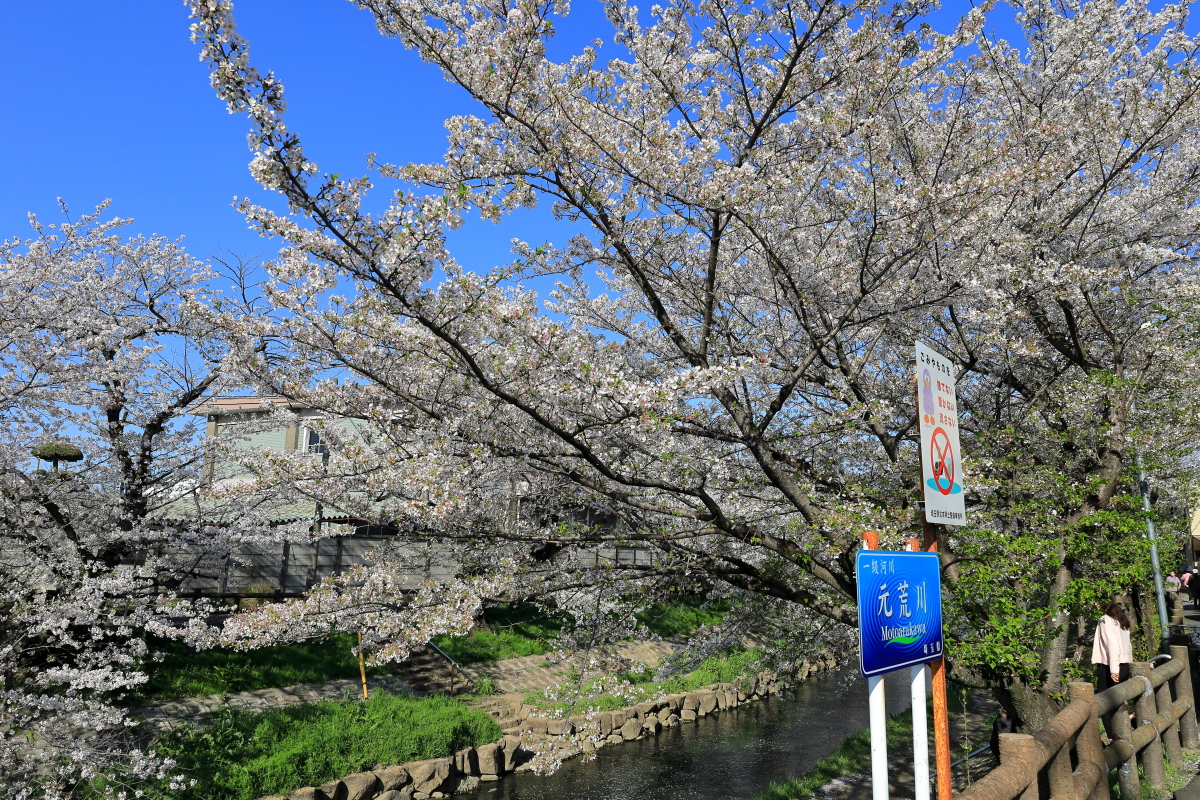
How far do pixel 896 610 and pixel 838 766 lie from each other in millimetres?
10273

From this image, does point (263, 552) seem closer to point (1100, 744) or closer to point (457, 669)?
point (457, 669)

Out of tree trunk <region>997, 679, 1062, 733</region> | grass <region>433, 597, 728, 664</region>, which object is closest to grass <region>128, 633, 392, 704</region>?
grass <region>433, 597, 728, 664</region>

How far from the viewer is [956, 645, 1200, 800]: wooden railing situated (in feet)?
11.8

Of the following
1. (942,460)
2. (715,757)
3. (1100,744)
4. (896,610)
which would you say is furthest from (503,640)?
(896,610)

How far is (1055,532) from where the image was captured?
6.21m

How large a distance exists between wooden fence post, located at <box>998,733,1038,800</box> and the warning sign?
1294 millimetres

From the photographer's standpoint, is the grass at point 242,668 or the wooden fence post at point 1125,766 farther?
the grass at point 242,668

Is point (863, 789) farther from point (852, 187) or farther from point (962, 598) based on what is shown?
point (852, 187)

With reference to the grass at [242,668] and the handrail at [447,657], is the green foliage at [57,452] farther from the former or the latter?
the handrail at [447,657]

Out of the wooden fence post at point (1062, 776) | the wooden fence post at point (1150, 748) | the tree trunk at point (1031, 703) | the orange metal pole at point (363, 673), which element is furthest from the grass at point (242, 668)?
the wooden fence post at point (1150, 748)

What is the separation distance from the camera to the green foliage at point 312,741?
9.70 m

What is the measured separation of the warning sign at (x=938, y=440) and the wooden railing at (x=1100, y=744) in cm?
117

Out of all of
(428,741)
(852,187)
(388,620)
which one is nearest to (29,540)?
(428,741)

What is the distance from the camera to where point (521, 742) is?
511 inches
